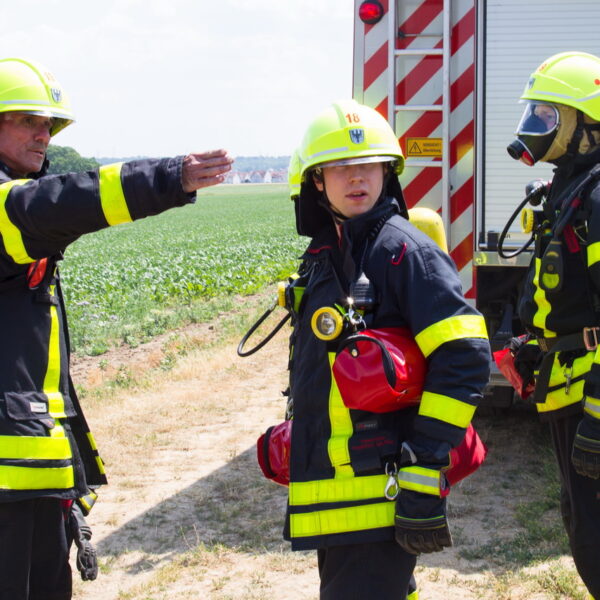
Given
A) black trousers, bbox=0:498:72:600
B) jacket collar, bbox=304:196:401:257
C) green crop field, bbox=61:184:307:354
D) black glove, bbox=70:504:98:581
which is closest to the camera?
jacket collar, bbox=304:196:401:257

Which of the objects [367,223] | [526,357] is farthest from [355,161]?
[526,357]

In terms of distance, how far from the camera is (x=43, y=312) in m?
2.82

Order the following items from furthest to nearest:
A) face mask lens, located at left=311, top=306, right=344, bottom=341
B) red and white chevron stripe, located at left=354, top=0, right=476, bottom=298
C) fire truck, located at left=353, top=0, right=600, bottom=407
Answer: red and white chevron stripe, located at left=354, top=0, right=476, bottom=298, fire truck, located at left=353, top=0, right=600, bottom=407, face mask lens, located at left=311, top=306, right=344, bottom=341

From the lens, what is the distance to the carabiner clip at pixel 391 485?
2432 mm

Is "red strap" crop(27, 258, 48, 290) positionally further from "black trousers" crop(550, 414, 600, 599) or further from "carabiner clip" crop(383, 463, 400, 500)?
"black trousers" crop(550, 414, 600, 599)

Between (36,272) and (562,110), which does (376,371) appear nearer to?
(36,272)

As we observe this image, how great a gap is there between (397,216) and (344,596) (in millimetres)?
1143

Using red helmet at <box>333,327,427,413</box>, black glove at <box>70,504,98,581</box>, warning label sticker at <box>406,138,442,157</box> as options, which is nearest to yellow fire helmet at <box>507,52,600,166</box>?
red helmet at <box>333,327,427,413</box>

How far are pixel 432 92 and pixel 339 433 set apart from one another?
128 inches

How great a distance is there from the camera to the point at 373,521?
2434mm

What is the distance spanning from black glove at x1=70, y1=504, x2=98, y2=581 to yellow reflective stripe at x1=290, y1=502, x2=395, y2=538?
3.32 ft

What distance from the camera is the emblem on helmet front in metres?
2.71

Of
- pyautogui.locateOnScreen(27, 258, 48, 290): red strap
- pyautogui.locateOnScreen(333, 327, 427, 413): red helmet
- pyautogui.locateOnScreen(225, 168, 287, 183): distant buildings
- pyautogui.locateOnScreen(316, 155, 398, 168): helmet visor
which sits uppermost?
pyautogui.locateOnScreen(316, 155, 398, 168): helmet visor

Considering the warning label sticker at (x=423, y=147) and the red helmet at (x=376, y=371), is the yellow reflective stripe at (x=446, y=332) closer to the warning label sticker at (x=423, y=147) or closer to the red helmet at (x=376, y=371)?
the red helmet at (x=376, y=371)
